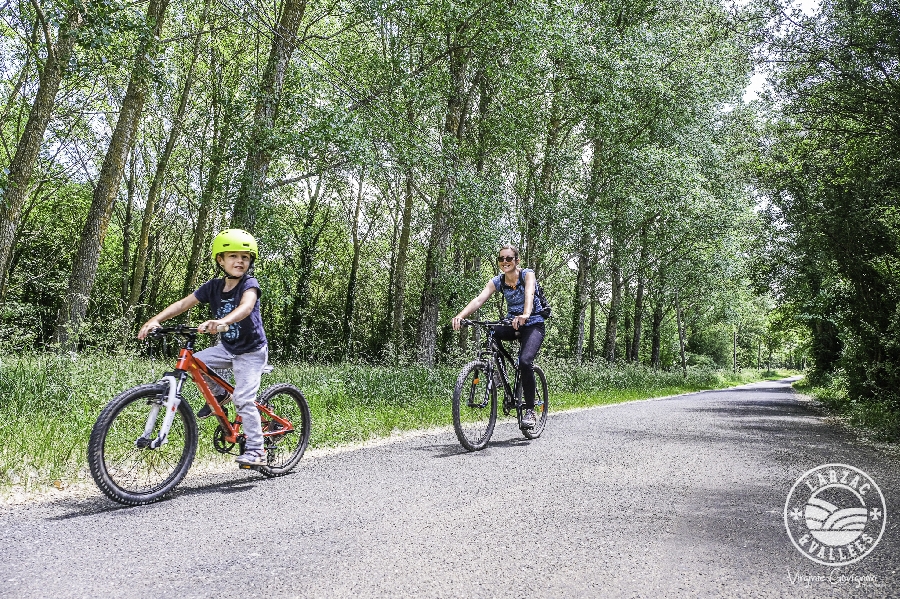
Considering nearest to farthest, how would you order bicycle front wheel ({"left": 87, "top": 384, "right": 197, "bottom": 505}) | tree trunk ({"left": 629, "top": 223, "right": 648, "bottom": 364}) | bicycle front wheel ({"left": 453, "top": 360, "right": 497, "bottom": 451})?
bicycle front wheel ({"left": 87, "top": 384, "right": 197, "bottom": 505}) → bicycle front wheel ({"left": 453, "top": 360, "right": 497, "bottom": 451}) → tree trunk ({"left": 629, "top": 223, "right": 648, "bottom": 364})

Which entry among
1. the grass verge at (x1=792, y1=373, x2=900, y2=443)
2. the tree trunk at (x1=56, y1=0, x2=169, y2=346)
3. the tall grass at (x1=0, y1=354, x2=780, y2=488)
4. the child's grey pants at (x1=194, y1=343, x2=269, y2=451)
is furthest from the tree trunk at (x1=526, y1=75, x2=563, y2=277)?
the child's grey pants at (x1=194, y1=343, x2=269, y2=451)

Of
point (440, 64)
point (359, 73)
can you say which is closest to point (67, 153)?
point (359, 73)

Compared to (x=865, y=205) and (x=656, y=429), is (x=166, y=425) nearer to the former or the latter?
(x=656, y=429)

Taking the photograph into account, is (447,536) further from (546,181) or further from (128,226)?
(128,226)

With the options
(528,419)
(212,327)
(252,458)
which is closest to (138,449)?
(252,458)

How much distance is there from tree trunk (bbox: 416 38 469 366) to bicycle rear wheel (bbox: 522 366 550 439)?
830cm

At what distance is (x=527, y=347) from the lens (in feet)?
24.6

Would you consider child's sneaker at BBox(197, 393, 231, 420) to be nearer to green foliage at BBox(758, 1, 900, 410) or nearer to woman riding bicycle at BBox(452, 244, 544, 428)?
woman riding bicycle at BBox(452, 244, 544, 428)

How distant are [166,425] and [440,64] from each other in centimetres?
1392

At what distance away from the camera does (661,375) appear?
2791 centimetres

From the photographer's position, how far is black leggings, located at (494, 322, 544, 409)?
24.6ft

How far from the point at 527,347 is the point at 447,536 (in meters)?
4.07

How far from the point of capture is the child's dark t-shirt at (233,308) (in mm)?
4844

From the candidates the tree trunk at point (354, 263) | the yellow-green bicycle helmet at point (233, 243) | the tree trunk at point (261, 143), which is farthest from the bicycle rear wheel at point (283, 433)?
the tree trunk at point (354, 263)
